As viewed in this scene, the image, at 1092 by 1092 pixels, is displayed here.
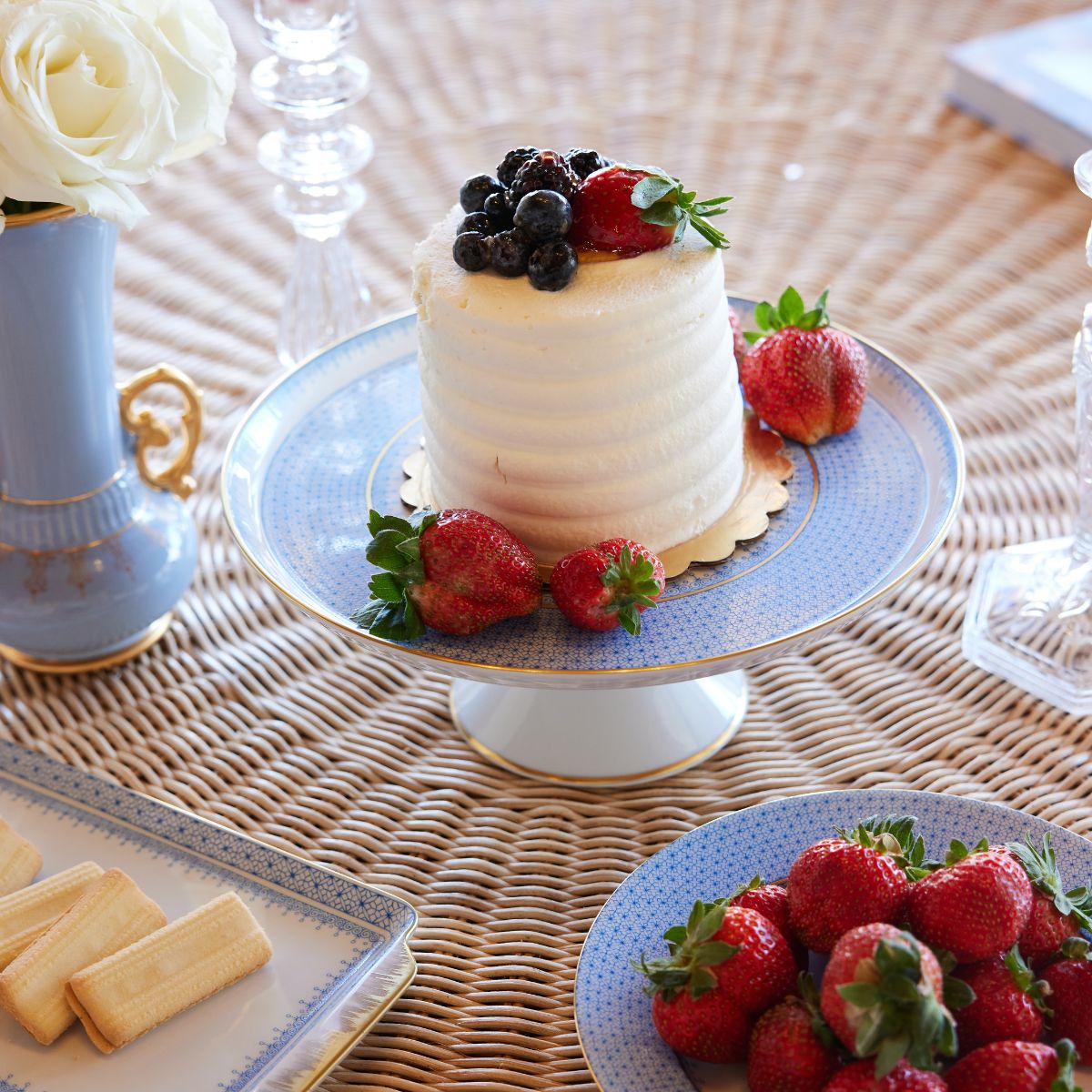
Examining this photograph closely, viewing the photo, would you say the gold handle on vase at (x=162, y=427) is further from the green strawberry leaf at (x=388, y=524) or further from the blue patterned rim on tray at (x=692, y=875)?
the blue patterned rim on tray at (x=692, y=875)

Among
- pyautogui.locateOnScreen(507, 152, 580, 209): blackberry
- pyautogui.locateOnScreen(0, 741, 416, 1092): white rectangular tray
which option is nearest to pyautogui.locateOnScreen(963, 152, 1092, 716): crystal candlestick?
pyautogui.locateOnScreen(507, 152, 580, 209): blackberry

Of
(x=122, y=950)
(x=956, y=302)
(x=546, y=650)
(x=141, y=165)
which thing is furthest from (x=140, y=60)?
(x=956, y=302)

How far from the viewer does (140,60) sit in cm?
107

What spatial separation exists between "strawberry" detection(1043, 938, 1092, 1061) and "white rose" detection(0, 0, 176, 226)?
0.82 meters

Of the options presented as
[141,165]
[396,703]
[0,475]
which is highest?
[141,165]

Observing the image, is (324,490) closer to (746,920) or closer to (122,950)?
(122,950)

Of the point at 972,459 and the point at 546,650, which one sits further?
the point at 972,459

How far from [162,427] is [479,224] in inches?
16.3

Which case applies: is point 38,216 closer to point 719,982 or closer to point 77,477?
point 77,477

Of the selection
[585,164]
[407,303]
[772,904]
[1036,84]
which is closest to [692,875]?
[772,904]

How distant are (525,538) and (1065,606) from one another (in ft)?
1.65

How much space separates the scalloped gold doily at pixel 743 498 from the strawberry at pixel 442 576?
85 millimetres

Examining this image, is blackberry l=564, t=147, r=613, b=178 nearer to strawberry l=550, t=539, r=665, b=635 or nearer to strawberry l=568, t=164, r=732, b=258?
strawberry l=568, t=164, r=732, b=258

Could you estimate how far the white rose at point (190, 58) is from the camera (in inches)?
43.6
